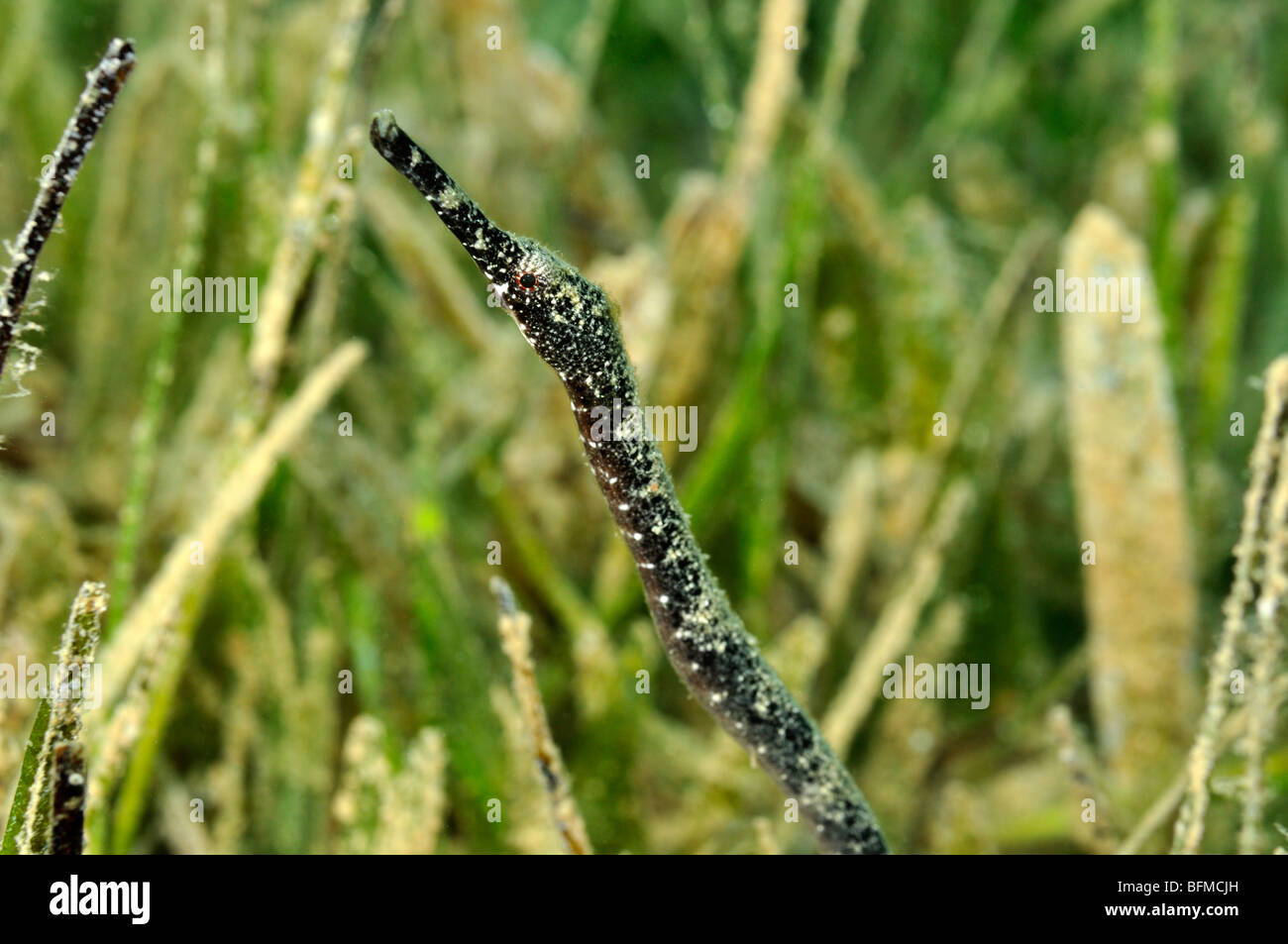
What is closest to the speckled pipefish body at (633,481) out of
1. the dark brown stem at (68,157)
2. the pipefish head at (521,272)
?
the pipefish head at (521,272)

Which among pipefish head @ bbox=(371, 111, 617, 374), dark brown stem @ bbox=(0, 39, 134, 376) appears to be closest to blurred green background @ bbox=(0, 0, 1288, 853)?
dark brown stem @ bbox=(0, 39, 134, 376)

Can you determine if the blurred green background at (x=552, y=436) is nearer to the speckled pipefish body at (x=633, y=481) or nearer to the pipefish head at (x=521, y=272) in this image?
the speckled pipefish body at (x=633, y=481)

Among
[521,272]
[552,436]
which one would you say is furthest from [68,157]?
[552,436]

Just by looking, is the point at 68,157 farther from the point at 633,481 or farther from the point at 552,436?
the point at 552,436

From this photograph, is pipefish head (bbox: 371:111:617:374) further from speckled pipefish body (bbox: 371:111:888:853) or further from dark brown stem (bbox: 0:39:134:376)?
dark brown stem (bbox: 0:39:134:376)

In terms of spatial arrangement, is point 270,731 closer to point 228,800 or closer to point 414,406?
point 228,800

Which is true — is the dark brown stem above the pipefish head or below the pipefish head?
above

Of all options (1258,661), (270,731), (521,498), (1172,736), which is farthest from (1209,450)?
(270,731)
